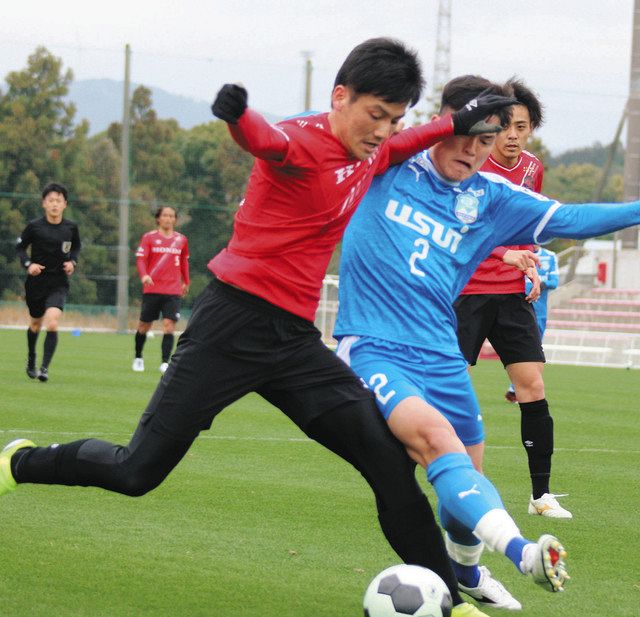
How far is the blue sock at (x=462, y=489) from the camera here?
399 cm

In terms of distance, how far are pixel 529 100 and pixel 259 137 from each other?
2828 millimetres

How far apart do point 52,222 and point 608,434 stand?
6789mm

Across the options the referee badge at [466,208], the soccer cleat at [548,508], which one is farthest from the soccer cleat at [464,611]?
the soccer cleat at [548,508]

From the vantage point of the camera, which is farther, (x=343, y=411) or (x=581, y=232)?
(x=581, y=232)

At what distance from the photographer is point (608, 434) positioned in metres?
11.0

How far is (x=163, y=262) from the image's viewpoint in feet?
54.7

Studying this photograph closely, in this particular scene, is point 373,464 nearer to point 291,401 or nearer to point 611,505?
point 291,401

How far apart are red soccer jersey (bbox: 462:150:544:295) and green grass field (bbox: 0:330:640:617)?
1227 mm

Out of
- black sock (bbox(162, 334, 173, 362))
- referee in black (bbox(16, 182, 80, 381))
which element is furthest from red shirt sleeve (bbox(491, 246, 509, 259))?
black sock (bbox(162, 334, 173, 362))

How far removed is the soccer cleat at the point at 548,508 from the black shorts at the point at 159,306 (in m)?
10.6

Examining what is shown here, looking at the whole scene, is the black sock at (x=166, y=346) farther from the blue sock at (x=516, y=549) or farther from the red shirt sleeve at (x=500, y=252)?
the blue sock at (x=516, y=549)

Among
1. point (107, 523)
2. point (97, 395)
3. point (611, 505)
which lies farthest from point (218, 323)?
point (97, 395)

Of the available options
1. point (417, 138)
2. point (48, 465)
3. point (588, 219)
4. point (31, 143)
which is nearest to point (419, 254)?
point (417, 138)

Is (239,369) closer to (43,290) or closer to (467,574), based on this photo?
(467,574)
